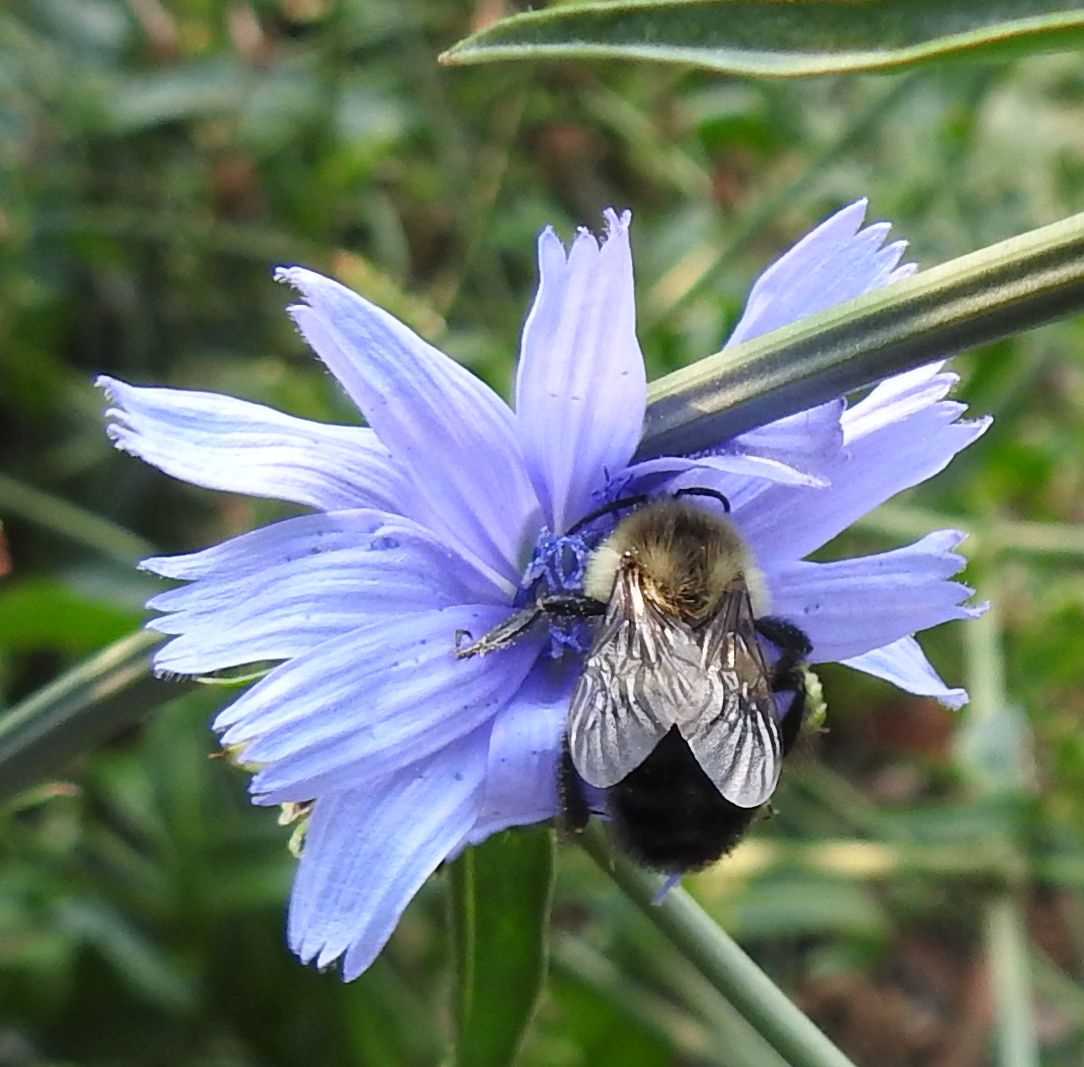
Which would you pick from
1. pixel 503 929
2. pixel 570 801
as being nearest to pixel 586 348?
pixel 570 801

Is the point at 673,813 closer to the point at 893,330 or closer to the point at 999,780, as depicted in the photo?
the point at 893,330

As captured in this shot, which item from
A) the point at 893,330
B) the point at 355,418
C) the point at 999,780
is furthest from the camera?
the point at 355,418

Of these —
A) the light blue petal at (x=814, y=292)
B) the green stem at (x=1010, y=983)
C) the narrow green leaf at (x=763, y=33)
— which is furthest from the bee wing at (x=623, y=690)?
the green stem at (x=1010, y=983)

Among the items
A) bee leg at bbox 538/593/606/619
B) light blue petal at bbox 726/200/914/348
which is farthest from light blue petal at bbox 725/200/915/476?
bee leg at bbox 538/593/606/619

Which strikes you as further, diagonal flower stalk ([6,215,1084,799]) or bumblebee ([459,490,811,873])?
bumblebee ([459,490,811,873])

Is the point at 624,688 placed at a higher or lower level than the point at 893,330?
lower

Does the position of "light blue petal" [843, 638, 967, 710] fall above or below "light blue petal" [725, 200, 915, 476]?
below

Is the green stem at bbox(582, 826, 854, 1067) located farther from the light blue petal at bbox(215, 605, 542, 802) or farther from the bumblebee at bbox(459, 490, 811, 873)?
the light blue petal at bbox(215, 605, 542, 802)
